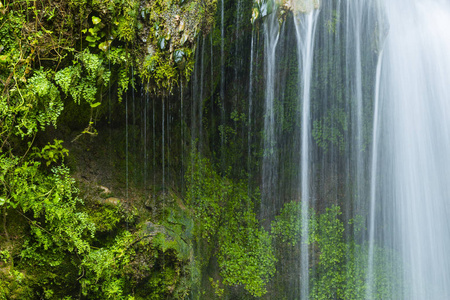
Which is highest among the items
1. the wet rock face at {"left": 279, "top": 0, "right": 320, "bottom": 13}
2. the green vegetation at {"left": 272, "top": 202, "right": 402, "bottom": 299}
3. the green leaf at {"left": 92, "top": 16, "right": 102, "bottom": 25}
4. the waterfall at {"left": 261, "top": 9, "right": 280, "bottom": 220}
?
the wet rock face at {"left": 279, "top": 0, "right": 320, "bottom": 13}

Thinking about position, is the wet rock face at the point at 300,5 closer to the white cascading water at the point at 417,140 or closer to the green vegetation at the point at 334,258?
the white cascading water at the point at 417,140

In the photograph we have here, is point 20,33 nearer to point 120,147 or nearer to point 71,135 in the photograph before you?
point 71,135

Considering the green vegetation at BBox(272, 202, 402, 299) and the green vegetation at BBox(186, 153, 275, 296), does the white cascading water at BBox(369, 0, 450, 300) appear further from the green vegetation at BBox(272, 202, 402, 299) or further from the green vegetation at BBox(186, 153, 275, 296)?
the green vegetation at BBox(186, 153, 275, 296)

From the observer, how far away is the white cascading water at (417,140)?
663 centimetres

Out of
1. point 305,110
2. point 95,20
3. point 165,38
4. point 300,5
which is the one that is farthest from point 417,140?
point 95,20

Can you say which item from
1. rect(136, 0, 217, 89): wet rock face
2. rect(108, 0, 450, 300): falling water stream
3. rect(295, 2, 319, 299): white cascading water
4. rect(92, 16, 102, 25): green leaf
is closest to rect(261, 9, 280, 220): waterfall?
rect(108, 0, 450, 300): falling water stream

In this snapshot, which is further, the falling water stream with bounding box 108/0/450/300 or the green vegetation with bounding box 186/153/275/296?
the falling water stream with bounding box 108/0/450/300

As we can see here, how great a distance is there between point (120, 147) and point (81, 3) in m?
1.91

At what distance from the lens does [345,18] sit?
245 inches

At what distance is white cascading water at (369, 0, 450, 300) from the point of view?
6633 millimetres

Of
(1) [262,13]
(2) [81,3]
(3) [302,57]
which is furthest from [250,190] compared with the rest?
(2) [81,3]

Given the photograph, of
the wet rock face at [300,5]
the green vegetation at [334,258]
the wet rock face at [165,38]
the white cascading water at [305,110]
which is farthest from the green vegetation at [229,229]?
the wet rock face at [300,5]

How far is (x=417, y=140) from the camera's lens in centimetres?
683

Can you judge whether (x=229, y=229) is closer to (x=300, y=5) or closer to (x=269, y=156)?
(x=269, y=156)
